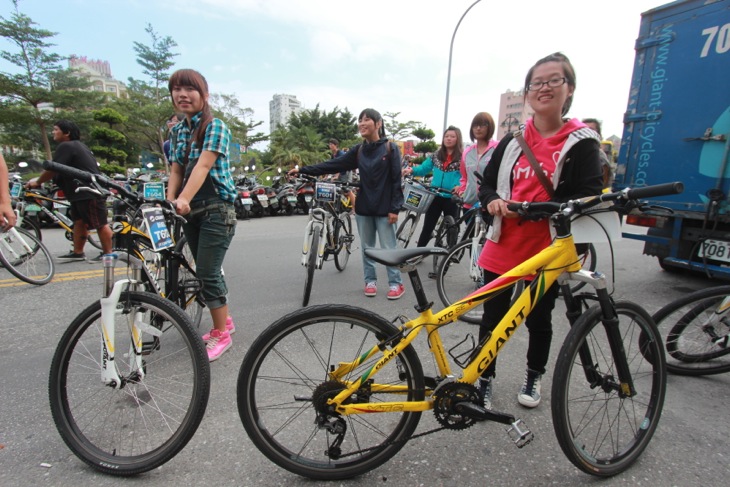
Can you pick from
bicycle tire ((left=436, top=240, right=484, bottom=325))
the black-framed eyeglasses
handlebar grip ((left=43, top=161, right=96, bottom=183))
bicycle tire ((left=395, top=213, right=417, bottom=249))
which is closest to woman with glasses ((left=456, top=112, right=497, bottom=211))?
bicycle tire ((left=436, top=240, right=484, bottom=325))

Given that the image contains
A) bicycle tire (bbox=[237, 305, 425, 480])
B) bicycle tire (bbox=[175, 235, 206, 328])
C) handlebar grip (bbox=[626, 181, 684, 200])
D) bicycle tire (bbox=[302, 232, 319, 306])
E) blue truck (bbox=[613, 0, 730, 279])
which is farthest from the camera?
bicycle tire (bbox=[302, 232, 319, 306])

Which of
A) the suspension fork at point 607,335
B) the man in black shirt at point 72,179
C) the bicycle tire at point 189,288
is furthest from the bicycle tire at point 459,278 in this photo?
the man in black shirt at point 72,179

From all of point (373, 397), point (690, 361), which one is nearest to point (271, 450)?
point (373, 397)

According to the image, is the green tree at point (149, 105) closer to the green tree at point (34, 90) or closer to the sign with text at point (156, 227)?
the green tree at point (34, 90)

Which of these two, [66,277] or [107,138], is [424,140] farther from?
[66,277]

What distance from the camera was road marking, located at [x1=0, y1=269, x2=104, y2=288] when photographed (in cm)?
434

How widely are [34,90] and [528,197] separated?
31766 millimetres

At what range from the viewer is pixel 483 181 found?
2.20 meters

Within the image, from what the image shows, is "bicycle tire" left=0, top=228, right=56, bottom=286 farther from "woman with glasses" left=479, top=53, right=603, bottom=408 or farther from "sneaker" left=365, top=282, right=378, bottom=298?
"woman with glasses" left=479, top=53, right=603, bottom=408

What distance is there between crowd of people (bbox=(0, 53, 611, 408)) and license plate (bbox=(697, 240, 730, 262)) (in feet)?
8.26

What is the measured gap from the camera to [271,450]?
1.68 meters

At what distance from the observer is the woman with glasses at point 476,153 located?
13.5 feet

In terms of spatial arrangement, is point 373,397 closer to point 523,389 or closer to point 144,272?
point 523,389

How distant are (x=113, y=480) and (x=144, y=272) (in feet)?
3.67
